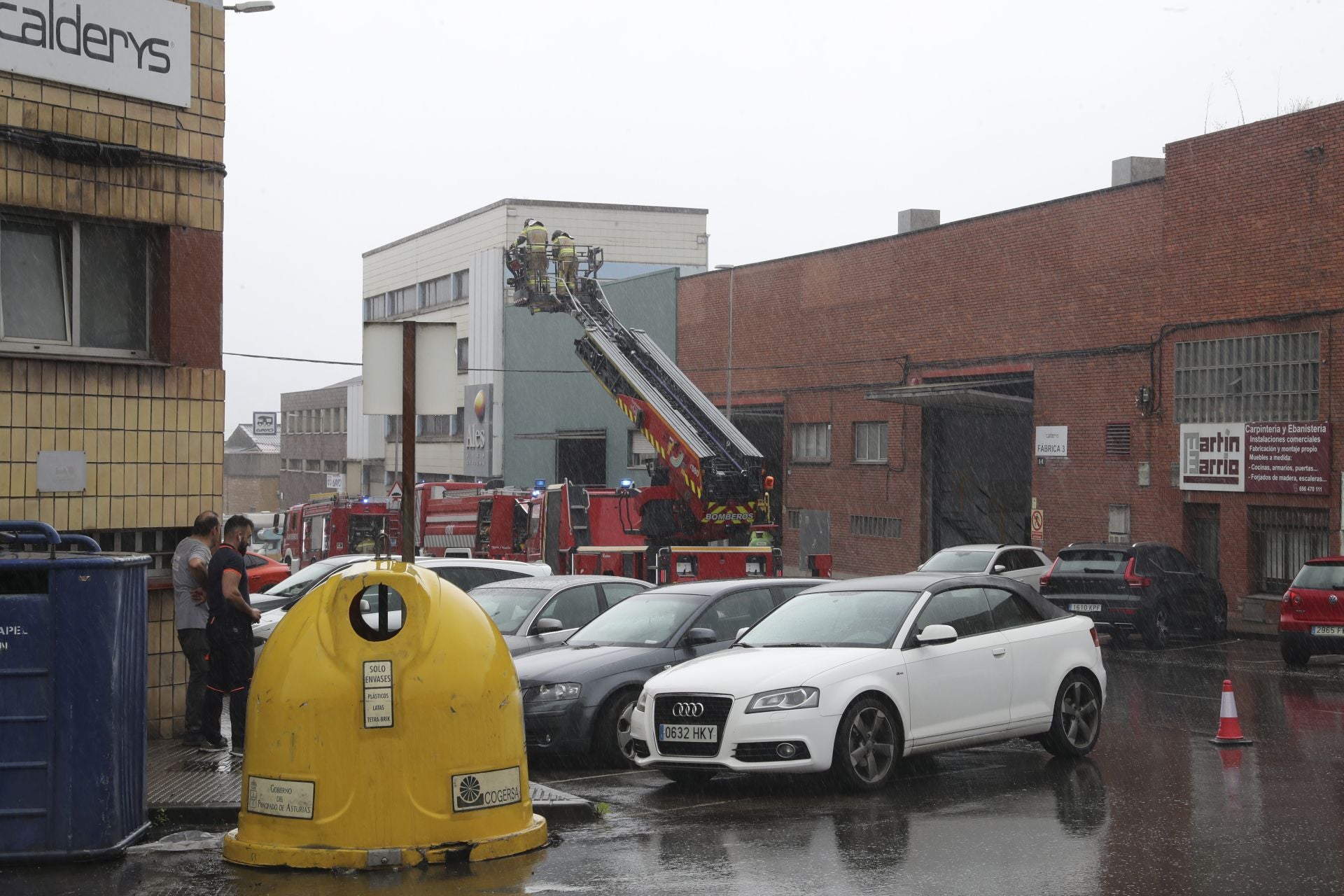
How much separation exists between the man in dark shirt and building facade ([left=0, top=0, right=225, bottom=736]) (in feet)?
2.53

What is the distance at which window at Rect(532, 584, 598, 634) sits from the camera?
1406cm

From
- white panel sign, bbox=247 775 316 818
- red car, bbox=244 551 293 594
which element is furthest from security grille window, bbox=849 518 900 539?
white panel sign, bbox=247 775 316 818

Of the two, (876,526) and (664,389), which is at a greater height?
(664,389)

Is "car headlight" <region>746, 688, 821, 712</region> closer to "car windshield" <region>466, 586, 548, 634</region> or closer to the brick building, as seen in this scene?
"car windshield" <region>466, 586, 548, 634</region>

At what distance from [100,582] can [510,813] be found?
2.38 metres

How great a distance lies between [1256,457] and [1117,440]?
3.69m

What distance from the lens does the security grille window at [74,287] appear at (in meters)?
→ 11.5

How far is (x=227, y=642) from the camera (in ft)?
37.2

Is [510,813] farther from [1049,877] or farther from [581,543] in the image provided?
[581,543]

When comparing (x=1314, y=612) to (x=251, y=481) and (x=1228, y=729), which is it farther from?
(x=251, y=481)

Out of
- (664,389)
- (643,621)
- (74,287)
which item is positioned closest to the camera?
(74,287)

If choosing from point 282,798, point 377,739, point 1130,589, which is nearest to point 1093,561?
point 1130,589

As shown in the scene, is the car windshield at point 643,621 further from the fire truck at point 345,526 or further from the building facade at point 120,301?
the fire truck at point 345,526

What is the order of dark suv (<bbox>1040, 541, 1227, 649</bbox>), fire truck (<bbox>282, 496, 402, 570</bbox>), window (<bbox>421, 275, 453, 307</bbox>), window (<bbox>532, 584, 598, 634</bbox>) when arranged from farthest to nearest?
1. window (<bbox>421, 275, 453, 307</bbox>)
2. fire truck (<bbox>282, 496, 402, 570</bbox>)
3. dark suv (<bbox>1040, 541, 1227, 649</bbox>)
4. window (<bbox>532, 584, 598, 634</bbox>)
